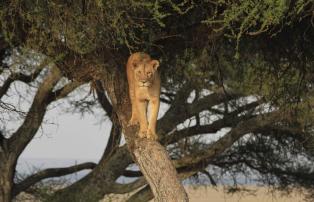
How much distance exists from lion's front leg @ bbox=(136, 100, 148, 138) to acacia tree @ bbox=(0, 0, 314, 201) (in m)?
0.11

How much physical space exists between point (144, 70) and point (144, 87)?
18 cm

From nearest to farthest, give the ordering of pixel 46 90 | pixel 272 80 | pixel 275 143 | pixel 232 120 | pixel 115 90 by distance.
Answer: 1. pixel 115 90
2. pixel 272 80
3. pixel 46 90
4. pixel 232 120
5. pixel 275 143

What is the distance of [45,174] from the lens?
1678 cm

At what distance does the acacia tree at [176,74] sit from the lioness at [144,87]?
0.48ft

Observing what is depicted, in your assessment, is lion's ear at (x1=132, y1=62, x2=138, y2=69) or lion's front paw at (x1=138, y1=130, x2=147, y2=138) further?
lion's front paw at (x1=138, y1=130, x2=147, y2=138)

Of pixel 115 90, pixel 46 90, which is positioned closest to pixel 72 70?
pixel 115 90

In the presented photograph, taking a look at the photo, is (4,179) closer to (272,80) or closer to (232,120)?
(232,120)

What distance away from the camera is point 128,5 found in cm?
748

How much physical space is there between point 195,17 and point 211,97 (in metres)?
6.36

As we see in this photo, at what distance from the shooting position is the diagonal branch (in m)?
15.9

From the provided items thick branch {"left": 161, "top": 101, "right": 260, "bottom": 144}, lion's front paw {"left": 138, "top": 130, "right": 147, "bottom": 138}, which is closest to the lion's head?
lion's front paw {"left": 138, "top": 130, "right": 147, "bottom": 138}

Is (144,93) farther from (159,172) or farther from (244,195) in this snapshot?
(244,195)

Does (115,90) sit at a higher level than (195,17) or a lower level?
lower

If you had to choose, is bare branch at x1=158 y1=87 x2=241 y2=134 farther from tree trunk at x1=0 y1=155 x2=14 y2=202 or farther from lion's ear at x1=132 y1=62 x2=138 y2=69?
lion's ear at x1=132 y1=62 x2=138 y2=69
